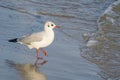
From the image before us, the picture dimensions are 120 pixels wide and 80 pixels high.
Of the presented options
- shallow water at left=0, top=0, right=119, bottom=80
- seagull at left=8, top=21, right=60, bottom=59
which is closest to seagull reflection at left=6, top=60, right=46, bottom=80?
shallow water at left=0, top=0, right=119, bottom=80

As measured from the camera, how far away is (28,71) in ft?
23.1

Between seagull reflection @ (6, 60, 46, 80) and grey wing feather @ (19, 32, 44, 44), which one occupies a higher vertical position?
grey wing feather @ (19, 32, 44, 44)

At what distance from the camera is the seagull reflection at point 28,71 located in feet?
21.9

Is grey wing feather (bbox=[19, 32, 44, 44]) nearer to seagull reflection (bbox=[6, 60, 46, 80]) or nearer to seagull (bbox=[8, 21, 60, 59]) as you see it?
seagull (bbox=[8, 21, 60, 59])

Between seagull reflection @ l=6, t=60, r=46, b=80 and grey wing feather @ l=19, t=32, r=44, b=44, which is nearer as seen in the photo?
seagull reflection @ l=6, t=60, r=46, b=80

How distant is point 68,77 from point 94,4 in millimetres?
6686

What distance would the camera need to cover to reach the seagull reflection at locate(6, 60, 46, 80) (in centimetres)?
667

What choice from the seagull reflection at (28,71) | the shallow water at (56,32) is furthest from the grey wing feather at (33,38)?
the seagull reflection at (28,71)

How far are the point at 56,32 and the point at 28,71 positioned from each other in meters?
2.66

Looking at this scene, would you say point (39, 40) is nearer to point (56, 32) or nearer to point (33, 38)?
point (33, 38)

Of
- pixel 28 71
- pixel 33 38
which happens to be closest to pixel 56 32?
pixel 33 38

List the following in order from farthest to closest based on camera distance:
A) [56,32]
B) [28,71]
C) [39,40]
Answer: [56,32] < [39,40] < [28,71]

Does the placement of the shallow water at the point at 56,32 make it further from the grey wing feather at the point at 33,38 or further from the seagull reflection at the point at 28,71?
the grey wing feather at the point at 33,38

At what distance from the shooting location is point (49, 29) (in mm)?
7926
